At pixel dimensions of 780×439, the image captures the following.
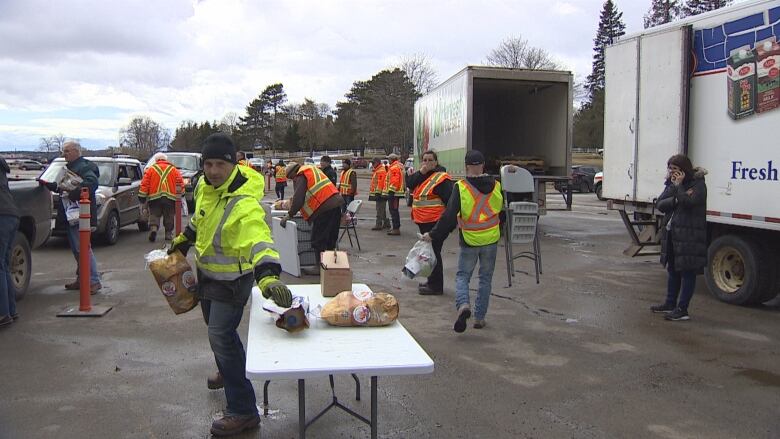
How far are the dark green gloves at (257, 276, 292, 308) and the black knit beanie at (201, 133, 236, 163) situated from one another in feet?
2.80

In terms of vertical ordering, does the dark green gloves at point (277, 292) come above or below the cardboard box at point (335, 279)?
above

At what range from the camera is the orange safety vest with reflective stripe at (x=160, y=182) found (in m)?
11.6

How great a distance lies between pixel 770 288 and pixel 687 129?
7.04 ft

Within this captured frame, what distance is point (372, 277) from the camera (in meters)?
9.41

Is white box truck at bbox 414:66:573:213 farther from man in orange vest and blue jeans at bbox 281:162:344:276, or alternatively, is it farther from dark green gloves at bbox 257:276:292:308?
dark green gloves at bbox 257:276:292:308

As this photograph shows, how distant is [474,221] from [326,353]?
333cm

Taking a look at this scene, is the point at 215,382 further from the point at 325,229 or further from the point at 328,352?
the point at 325,229

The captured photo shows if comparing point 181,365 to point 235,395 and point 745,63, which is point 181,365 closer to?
point 235,395

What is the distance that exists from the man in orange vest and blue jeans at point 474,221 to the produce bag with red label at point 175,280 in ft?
9.49

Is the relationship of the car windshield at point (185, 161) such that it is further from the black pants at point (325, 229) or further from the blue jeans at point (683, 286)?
the blue jeans at point (683, 286)

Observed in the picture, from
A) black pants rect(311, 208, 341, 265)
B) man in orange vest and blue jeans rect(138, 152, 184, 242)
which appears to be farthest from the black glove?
man in orange vest and blue jeans rect(138, 152, 184, 242)

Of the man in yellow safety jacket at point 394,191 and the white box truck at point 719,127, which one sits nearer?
the white box truck at point 719,127

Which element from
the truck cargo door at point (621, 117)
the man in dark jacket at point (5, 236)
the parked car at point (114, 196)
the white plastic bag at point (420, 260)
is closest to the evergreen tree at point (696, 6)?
the truck cargo door at point (621, 117)

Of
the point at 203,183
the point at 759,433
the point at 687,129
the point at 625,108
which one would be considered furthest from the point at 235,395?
the point at 625,108
